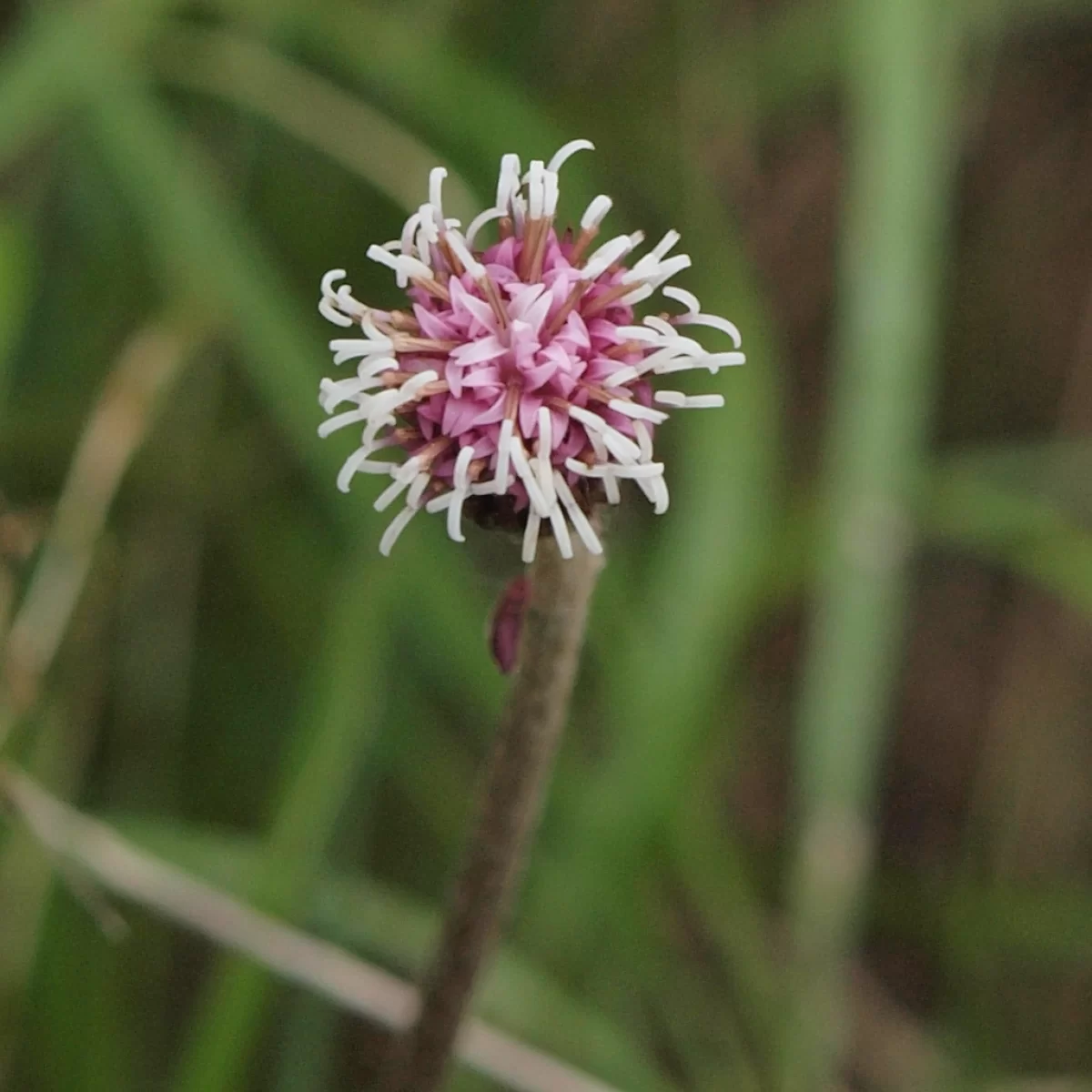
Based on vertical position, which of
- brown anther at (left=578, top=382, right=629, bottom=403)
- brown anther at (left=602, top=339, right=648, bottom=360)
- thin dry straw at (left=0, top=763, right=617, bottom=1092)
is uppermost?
brown anther at (left=602, top=339, right=648, bottom=360)

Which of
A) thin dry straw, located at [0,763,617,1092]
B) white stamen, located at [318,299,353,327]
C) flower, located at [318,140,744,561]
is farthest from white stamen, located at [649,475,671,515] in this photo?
thin dry straw, located at [0,763,617,1092]

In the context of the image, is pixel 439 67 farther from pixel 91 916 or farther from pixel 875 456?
pixel 91 916

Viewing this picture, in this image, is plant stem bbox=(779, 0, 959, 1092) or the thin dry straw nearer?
the thin dry straw

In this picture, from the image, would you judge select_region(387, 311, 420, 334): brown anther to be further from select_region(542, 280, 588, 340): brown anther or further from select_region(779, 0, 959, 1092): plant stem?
select_region(779, 0, 959, 1092): plant stem

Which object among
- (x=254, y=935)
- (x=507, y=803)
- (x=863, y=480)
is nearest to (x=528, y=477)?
(x=507, y=803)

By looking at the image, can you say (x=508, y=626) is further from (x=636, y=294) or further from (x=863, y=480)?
(x=863, y=480)

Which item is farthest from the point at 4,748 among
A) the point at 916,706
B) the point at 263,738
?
the point at 916,706
